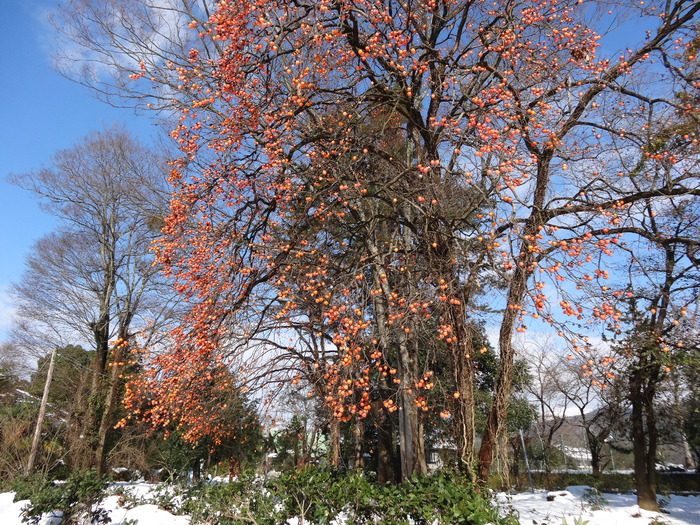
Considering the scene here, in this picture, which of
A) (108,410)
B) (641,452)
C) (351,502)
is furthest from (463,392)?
(108,410)

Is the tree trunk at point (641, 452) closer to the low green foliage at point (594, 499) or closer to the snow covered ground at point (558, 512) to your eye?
the snow covered ground at point (558, 512)

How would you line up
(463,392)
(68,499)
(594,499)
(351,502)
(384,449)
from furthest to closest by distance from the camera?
1. (384,449)
2. (594,499)
3. (68,499)
4. (463,392)
5. (351,502)

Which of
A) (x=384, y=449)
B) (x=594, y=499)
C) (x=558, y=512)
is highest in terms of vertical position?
(x=384, y=449)

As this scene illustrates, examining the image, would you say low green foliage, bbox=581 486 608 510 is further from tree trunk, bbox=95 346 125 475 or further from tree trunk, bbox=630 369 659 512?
tree trunk, bbox=95 346 125 475

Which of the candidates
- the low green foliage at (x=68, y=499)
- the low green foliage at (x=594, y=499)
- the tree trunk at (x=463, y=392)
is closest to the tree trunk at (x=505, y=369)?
the tree trunk at (x=463, y=392)

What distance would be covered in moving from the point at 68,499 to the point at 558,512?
377 inches

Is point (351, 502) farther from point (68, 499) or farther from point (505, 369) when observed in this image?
point (68, 499)

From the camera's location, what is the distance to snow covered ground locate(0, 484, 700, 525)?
7.31 metres

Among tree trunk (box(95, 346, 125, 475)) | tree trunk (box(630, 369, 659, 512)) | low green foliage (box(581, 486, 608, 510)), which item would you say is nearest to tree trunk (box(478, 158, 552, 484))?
tree trunk (box(630, 369, 659, 512))

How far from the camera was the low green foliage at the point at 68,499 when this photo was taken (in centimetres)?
574

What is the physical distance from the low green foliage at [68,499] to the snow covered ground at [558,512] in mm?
227

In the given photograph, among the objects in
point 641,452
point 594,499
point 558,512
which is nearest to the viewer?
point 558,512

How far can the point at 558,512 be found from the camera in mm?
9672

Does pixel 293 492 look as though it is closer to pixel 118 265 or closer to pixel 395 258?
pixel 395 258
